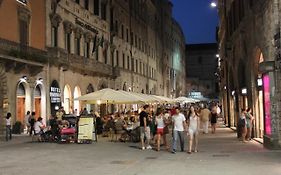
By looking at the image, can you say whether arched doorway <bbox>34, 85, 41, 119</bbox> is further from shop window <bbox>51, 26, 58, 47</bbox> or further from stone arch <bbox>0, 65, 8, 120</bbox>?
stone arch <bbox>0, 65, 8, 120</bbox>

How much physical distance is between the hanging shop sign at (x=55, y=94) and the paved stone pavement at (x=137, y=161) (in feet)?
46.1

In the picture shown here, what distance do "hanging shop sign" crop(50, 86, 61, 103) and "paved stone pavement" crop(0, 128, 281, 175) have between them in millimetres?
14053

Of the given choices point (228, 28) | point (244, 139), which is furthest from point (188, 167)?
point (228, 28)

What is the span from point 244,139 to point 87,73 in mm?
22530

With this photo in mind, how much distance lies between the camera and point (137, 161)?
15680mm

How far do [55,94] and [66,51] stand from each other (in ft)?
13.4

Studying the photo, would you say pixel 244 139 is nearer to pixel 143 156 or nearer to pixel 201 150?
pixel 201 150

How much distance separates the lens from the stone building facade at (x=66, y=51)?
29.4 meters

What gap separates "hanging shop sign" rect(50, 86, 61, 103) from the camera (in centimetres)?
3453

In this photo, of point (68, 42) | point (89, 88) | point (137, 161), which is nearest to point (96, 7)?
point (89, 88)

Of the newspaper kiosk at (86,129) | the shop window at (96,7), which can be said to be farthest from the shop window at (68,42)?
the newspaper kiosk at (86,129)

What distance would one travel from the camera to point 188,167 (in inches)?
547

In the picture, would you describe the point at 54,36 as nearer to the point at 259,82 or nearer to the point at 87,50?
the point at 87,50

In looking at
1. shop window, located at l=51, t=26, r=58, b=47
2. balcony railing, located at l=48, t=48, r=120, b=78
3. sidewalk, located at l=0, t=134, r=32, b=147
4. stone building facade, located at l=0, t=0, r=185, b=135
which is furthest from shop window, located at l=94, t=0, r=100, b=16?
sidewalk, located at l=0, t=134, r=32, b=147
